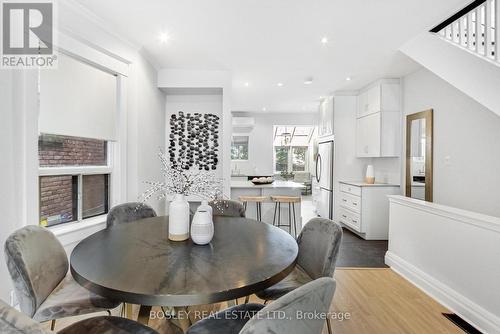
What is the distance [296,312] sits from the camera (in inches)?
31.3

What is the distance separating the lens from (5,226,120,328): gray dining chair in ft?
4.04

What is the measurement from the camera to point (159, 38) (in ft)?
9.39

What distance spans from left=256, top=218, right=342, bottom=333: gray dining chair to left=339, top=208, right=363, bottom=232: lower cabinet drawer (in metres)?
2.85

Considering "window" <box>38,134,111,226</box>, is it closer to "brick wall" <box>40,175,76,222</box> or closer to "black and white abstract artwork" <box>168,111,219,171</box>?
"brick wall" <box>40,175,76,222</box>

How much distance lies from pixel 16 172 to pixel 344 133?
484 centimetres

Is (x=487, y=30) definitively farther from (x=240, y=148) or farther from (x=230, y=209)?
(x=240, y=148)

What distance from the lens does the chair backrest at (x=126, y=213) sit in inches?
83.1

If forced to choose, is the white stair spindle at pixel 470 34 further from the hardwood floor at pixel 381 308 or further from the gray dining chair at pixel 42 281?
the gray dining chair at pixel 42 281

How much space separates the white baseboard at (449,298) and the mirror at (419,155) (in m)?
1.25

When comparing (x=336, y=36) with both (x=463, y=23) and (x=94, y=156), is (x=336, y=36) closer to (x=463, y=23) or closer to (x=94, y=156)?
(x=463, y=23)

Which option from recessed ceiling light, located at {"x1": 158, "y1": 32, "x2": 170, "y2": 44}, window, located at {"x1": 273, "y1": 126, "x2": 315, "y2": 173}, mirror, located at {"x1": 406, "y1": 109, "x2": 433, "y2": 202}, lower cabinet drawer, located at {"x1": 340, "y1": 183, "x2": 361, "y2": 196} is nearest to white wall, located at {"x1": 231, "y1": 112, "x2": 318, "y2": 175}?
window, located at {"x1": 273, "y1": 126, "x2": 315, "y2": 173}

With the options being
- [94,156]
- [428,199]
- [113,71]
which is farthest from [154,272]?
[428,199]

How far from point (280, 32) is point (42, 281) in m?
2.86

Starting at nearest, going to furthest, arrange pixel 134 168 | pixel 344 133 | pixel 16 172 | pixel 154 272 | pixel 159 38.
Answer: pixel 154 272 → pixel 16 172 → pixel 159 38 → pixel 134 168 → pixel 344 133
